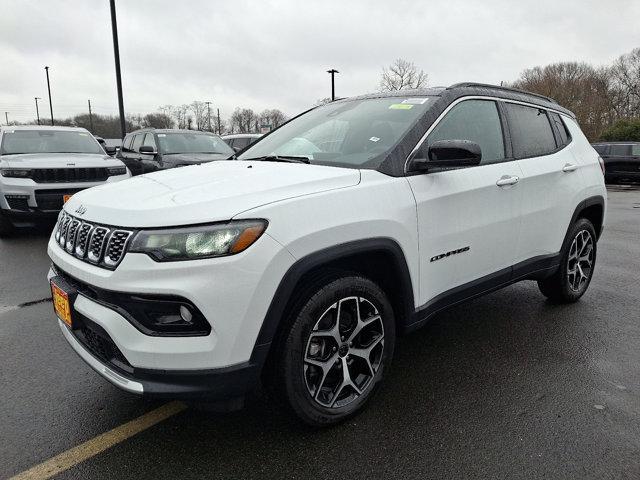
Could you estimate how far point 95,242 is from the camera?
6.93 ft

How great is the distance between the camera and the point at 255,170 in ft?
8.62

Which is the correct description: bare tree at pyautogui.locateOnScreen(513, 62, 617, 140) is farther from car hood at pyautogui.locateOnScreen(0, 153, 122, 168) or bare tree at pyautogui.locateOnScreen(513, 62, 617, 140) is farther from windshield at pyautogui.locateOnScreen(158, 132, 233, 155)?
car hood at pyautogui.locateOnScreen(0, 153, 122, 168)

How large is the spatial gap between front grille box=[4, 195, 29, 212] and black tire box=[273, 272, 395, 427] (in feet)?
18.9

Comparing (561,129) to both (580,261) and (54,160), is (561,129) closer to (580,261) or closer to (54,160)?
(580,261)

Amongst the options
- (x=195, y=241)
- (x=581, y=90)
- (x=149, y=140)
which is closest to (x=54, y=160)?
(x=149, y=140)

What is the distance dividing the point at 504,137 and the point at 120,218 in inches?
102

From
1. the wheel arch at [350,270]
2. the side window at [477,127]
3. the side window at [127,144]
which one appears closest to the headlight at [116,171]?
the side window at [127,144]

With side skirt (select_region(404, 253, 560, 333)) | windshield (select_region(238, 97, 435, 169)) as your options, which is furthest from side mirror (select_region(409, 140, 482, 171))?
side skirt (select_region(404, 253, 560, 333))

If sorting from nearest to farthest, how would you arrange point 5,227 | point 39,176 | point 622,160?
1. point 39,176
2. point 5,227
3. point 622,160

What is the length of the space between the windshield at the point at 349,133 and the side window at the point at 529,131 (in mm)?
904

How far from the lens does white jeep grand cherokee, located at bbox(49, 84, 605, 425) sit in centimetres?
192

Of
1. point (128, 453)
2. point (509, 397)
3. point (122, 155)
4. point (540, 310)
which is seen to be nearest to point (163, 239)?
point (128, 453)

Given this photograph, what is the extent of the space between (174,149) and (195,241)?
7879 millimetres

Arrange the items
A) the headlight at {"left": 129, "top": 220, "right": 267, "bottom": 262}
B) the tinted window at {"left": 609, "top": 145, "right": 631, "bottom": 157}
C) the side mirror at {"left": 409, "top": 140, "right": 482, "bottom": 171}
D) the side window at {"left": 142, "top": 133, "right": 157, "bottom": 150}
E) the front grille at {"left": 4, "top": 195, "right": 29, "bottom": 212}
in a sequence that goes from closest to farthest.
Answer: the headlight at {"left": 129, "top": 220, "right": 267, "bottom": 262}
the side mirror at {"left": 409, "top": 140, "right": 482, "bottom": 171}
the front grille at {"left": 4, "top": 195, "right": 29, "bottom": 212}
the side window at {"left": 142, "top": 133, "right": 157, "bottom": 150}
the tinted window at {"left": 609, "top": 145, "right": 631, "bottom": 157}
